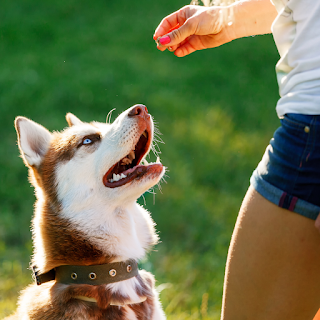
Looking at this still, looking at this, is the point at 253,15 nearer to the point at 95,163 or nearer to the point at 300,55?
the point at 300,55

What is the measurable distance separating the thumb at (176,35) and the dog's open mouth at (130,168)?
56 cm

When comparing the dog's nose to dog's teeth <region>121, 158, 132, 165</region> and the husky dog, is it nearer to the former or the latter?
the husky dog

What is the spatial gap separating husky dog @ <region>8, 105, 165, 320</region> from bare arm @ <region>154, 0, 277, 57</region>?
1.57 feet

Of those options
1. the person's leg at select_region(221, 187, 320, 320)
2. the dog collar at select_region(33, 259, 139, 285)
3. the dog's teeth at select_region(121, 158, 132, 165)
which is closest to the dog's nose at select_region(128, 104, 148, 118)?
the dog's teeth at select_region(121, 158, 132, 165)

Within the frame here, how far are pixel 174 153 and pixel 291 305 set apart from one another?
4.33 metres

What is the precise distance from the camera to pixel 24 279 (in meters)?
3.90

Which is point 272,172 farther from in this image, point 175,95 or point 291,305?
point 175,95

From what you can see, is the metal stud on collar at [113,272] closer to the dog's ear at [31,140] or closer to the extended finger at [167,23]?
the dog's ear at [31,140]

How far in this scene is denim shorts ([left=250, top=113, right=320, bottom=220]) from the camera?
154 cm

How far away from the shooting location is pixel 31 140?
2.80 m

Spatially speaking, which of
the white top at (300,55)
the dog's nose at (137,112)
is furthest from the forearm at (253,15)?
the dog's nose at (137,112)

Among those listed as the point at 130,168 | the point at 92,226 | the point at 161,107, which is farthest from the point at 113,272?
the point at 161,107

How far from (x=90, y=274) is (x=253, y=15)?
5.38 feet

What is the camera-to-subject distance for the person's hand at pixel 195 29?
2323 millimetres
